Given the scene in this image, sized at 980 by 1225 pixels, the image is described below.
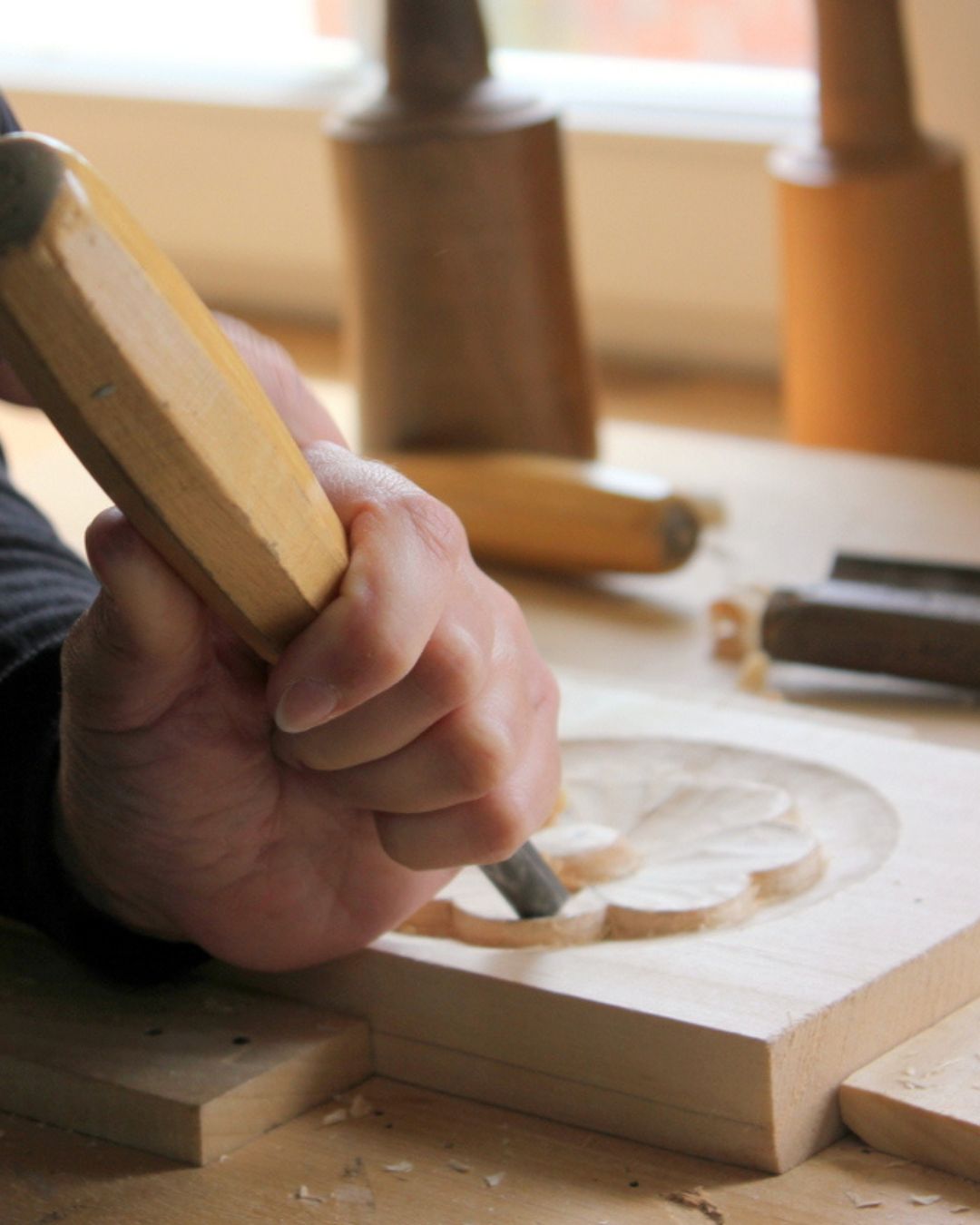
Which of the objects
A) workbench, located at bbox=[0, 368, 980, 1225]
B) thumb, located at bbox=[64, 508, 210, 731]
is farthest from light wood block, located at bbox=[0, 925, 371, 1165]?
thumb, located at bbox=[64, 508, 210, 731]

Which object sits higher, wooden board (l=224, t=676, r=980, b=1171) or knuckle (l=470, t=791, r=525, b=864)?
knuckle (l=470, t=791, r=525, b=864)

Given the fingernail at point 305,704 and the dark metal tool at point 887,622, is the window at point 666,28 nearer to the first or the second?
the dark metal tool at point 887,622

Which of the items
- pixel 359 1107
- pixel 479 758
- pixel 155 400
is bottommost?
pixel 359 1107

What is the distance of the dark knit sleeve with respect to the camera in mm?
611

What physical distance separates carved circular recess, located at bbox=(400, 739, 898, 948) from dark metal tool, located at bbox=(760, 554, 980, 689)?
134mm

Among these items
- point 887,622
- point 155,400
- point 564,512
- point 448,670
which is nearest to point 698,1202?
point 448,670

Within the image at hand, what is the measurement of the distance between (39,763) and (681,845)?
0.25 meters

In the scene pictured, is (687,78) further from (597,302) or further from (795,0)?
(597,302)

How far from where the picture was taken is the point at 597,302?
183 cm

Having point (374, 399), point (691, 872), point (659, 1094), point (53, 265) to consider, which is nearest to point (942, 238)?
point (374, 399)

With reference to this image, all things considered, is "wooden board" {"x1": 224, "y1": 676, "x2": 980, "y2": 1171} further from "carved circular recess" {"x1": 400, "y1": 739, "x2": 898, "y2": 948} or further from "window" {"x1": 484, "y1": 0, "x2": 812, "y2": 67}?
"window" {"x1": 484, "y1": 0, "x2": 812, "y2": 67}

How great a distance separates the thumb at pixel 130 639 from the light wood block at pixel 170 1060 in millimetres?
108

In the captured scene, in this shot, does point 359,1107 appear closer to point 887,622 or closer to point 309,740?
point 309,740

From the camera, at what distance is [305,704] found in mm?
467
